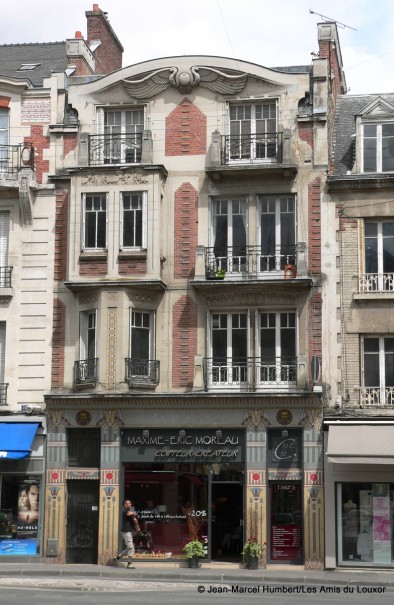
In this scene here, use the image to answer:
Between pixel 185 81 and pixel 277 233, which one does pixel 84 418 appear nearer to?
pixel 277 233

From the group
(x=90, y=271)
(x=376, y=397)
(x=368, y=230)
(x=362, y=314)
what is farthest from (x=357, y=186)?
(x=90, y=271)

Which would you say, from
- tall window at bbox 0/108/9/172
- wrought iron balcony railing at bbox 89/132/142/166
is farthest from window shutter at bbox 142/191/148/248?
tall window at bbox 0/108/9/172

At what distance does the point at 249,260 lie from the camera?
96.1 ft

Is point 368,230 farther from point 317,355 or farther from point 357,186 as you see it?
point 317,355

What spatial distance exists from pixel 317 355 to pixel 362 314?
1.65m

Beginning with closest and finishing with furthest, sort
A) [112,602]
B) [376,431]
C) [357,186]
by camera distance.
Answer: [112,602] < [376,431] < [357,186]

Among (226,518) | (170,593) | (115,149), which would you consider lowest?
(170,593)

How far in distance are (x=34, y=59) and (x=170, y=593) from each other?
21.1m

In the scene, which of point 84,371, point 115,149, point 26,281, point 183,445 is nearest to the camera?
point 183,445

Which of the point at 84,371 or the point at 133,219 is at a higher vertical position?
the point at 133,219

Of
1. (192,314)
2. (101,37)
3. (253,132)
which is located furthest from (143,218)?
(101,37)

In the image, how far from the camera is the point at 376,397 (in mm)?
28266

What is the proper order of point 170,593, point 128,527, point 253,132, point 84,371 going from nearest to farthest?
1. point 170,593
2. point 128,527
3. point 84,371
4. point 253,132

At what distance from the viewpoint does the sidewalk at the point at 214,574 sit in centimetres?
2517
